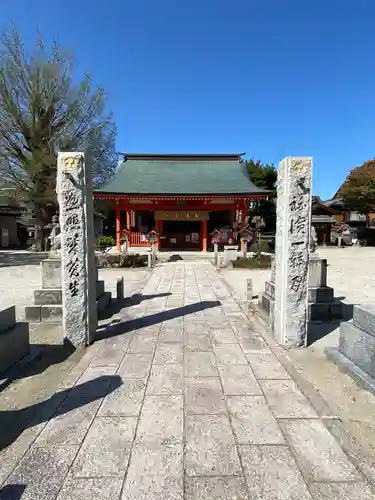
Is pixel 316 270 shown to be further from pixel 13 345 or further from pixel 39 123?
pixel 39 123

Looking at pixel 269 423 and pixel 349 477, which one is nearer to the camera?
pixel 349 477

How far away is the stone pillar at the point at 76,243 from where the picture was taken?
14.8 feet

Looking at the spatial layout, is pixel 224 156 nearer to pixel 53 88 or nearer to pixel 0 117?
pixel 53 88

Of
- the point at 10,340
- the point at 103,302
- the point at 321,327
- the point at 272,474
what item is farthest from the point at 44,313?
the point at 321,327

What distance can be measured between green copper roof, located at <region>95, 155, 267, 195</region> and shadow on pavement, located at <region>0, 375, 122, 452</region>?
16.4 meters

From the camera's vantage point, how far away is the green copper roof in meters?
19.7

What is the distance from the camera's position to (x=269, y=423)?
8.96 feet

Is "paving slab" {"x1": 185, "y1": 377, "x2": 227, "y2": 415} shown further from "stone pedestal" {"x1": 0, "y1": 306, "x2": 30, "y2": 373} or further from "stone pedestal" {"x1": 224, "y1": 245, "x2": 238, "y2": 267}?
"stone pedestal" {"x1": 224, "y1": 245, "x2": 238, "y2": 267}

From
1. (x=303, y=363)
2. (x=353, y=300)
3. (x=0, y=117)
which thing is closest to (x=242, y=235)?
(x=353, y=300)

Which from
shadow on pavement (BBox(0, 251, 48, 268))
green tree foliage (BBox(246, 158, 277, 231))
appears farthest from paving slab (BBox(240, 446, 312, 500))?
green tree foliage (BBox(246, 158, 277, 231))

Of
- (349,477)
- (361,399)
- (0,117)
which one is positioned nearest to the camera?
(349,477)

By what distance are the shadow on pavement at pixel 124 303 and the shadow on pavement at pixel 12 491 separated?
13.7 feet

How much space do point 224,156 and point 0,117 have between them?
16.7m

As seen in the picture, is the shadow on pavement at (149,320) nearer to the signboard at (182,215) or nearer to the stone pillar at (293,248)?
the stone pillar at (293,248)
